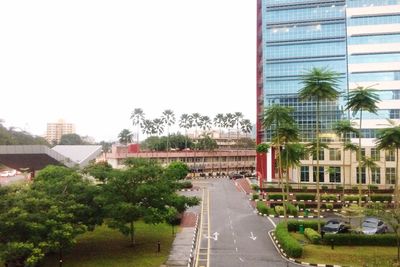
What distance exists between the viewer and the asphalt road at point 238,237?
113 feet

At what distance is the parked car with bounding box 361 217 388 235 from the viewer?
141 ft

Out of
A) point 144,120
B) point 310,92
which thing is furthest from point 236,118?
point 310,92

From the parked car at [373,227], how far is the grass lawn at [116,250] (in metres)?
20.7

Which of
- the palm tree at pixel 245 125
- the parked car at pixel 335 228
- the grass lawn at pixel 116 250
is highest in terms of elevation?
the palm tree at pixel 245 125

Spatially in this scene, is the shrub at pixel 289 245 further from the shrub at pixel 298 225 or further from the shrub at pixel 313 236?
the shrub at pixel 298 225

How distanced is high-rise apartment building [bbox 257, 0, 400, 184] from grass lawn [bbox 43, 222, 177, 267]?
54.9 metres

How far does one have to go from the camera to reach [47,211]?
31297mm

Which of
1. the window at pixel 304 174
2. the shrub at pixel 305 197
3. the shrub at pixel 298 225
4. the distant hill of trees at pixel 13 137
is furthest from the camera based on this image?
the distant hill of trees at pixel 13 137

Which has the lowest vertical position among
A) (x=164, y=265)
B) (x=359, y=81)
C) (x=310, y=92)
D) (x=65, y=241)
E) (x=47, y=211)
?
(x=164, y=265)

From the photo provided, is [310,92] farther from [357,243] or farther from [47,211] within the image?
[47,211]

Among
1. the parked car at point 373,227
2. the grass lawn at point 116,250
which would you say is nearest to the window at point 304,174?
the parked car at point 373,227

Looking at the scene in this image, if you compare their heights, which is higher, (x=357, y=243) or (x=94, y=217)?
(x=94, y=217)

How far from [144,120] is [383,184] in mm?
83370

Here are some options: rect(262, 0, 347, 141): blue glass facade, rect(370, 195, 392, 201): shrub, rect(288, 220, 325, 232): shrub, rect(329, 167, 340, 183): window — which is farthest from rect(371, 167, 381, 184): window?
rect(288, 220, 325, 232): shrub
